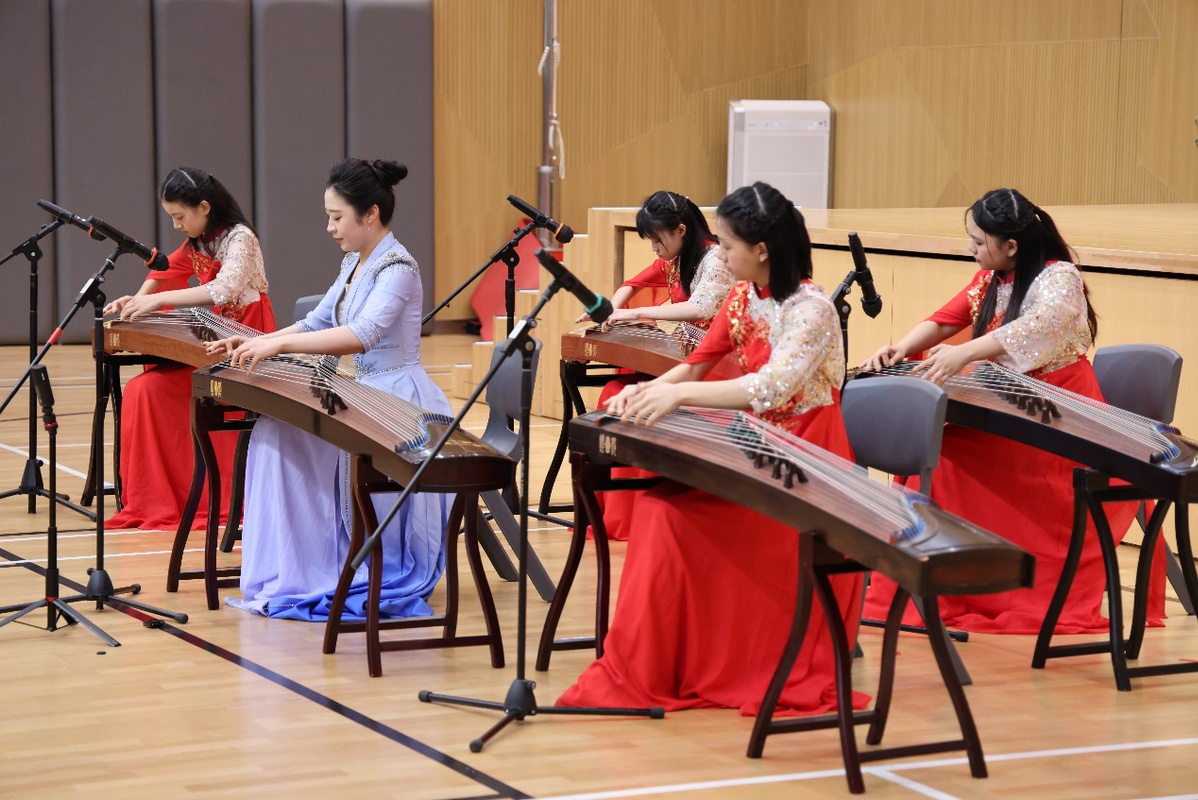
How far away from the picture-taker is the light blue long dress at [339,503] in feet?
13.9

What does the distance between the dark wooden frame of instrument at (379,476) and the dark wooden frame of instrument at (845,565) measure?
27cm

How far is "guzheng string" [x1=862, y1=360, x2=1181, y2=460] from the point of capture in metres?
3.64

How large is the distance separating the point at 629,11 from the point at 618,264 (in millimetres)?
3981

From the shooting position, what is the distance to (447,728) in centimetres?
331

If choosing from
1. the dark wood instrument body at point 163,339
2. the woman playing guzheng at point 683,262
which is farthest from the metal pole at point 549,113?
the dark wood instrument body at point 163,339

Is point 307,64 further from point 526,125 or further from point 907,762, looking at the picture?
point 907,762

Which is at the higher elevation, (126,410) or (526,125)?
(526,125)

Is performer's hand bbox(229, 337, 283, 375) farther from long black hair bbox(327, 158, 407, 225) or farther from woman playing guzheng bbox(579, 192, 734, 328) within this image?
woman playing guzheng bbox(579, 192, 734, 328)

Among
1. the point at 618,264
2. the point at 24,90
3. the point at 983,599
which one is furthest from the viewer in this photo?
the point at 24,90

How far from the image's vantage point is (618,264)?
7230 mm

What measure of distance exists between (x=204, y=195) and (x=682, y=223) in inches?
61.7

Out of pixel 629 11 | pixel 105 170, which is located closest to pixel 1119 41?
pixel 629 11

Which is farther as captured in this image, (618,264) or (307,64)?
(307,64)

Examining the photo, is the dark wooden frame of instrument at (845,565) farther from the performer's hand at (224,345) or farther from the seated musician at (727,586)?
the performer's hand at (224,345)
